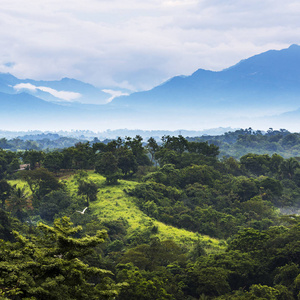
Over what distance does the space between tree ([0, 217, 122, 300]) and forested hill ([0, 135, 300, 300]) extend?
1.6 inches

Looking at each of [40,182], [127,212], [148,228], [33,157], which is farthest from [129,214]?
[33,157]

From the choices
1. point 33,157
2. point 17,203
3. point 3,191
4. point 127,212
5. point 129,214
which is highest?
point 33,157

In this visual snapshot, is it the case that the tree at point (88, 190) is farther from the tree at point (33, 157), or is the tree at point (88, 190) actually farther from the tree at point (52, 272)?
the tree at point (52, 272)

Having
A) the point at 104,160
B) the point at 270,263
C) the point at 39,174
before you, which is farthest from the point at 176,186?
the point at 270,263

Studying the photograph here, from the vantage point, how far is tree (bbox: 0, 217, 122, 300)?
402 inches

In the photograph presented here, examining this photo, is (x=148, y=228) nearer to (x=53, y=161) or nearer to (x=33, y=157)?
(x=53, y=161)

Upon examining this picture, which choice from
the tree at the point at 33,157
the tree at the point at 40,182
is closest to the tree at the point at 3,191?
the tree at the point at 40,182

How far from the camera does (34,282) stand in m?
10.5

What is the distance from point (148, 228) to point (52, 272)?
1082 inches

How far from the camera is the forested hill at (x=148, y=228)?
1196 centimetres

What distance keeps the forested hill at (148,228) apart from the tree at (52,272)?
1.6 inches

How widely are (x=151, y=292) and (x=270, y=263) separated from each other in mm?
11931

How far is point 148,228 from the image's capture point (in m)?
38.2

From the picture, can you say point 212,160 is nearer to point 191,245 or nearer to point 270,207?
point 270,207
